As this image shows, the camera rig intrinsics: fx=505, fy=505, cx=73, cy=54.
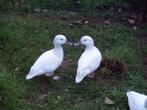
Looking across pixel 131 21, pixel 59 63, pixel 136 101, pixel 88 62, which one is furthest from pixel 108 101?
pixel 131 21

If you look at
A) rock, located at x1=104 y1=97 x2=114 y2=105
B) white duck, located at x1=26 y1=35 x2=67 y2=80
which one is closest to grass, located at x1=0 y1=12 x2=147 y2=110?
rock, located at x1=104 y1=97 x2=114 y2=105

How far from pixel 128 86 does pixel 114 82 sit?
0.64ft

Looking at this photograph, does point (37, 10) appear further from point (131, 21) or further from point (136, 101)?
point (136, 101)

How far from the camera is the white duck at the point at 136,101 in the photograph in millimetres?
5273

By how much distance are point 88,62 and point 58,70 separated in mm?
584

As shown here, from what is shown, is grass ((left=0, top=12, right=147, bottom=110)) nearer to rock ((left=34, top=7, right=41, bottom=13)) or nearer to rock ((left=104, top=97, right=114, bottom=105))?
rock ((left=104, top=97, right=114, bottom=105))

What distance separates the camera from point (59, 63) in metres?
6.00

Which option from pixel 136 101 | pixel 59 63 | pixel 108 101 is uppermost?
pixel 59 63

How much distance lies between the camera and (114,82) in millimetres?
6078

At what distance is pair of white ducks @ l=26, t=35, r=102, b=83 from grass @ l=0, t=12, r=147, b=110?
183 millimetres

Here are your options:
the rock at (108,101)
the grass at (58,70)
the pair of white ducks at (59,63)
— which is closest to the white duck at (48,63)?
the pair of white ducks at (59,63)

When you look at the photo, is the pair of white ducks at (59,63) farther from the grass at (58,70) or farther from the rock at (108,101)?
the rock at (108,101)

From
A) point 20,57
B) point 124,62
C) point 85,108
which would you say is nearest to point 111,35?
point 124,62

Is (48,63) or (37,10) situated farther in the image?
(37,10)
